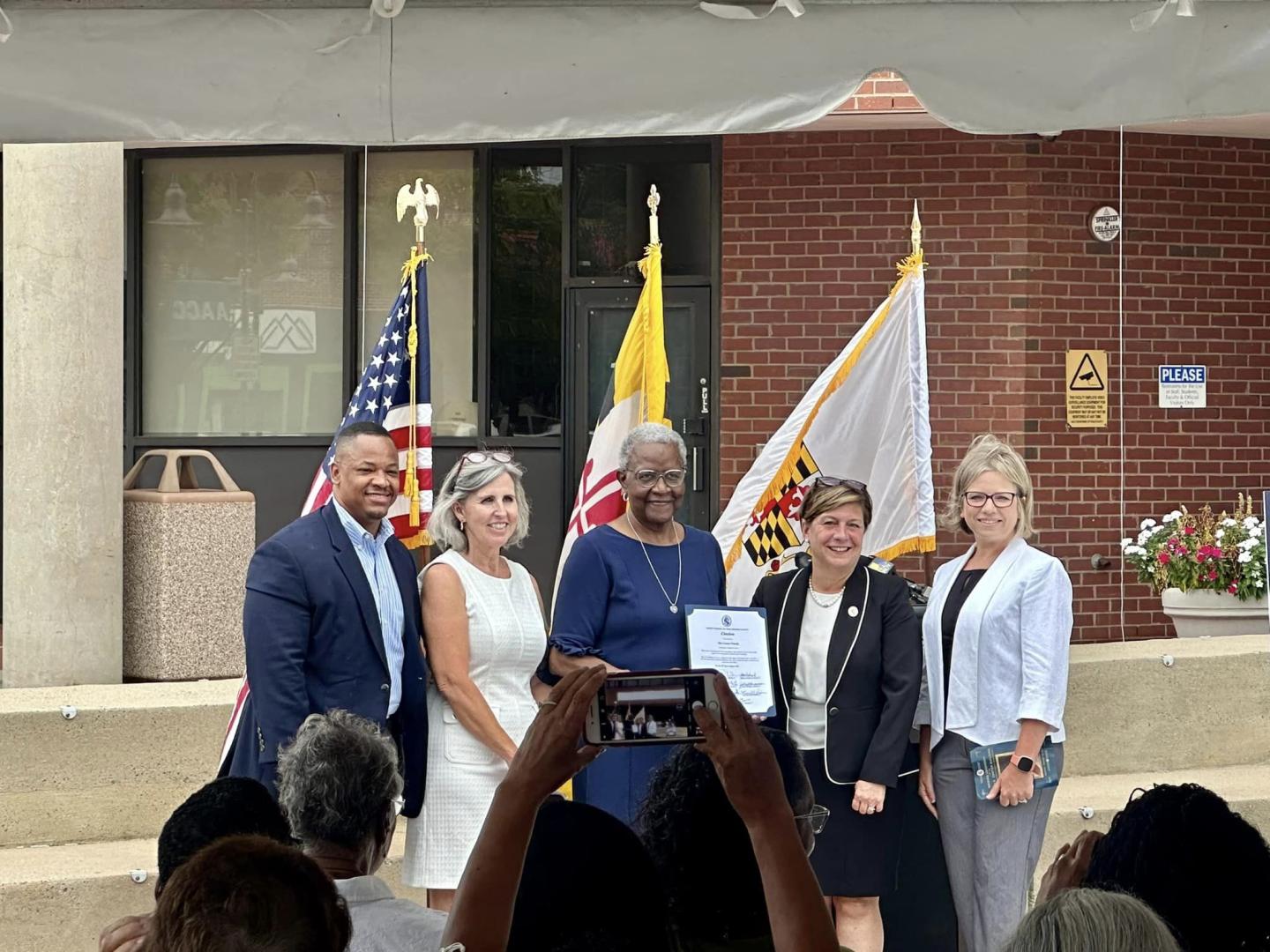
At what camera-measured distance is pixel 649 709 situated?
2693 mm

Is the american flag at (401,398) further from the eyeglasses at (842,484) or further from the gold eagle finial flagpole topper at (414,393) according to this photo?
the eyeglasses at (842,484)

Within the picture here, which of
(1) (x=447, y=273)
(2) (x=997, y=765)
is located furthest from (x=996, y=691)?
(1) (x=447, y=273)

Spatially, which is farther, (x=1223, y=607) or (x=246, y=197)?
(x=246, y=197)

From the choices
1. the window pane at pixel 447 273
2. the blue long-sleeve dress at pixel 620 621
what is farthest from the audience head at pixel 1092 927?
the window pane at pixel 447 273

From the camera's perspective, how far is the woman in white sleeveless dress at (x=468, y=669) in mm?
5242

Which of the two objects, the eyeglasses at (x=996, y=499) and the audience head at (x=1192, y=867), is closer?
the audience head at (x=1192, y=867)

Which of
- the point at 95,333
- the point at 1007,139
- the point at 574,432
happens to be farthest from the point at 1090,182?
the point at 95,333

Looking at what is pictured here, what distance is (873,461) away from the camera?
8.36 m

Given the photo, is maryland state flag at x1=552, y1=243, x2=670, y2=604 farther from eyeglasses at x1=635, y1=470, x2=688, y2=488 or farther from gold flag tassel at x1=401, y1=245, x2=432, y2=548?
eyeglasses at x1=635, y1=470, x2=688, y2=488

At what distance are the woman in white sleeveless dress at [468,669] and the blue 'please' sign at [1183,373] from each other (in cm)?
718

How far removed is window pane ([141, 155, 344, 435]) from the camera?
1177cm

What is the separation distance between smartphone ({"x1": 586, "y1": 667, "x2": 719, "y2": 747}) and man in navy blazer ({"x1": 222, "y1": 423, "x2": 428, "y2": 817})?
2.16m

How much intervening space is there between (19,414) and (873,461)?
425 cm

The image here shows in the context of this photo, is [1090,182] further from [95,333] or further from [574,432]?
[95,333]
